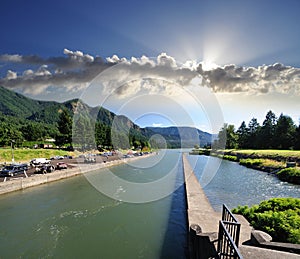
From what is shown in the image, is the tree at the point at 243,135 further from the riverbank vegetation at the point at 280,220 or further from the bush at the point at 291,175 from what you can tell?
the riverbank vegetation at the point at 280,220

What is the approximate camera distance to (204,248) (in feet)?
16.8

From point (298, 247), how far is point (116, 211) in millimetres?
8946

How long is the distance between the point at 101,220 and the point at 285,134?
51.9 meters

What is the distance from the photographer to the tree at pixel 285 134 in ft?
160

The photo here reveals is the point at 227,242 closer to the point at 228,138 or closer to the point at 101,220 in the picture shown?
A: the point at 101,220

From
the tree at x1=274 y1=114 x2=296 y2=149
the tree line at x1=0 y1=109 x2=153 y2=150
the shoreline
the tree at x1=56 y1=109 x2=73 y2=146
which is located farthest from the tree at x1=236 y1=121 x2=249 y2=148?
the shoreline

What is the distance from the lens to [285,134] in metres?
50.0

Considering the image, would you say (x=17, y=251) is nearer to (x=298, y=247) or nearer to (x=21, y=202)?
(x=21, y=202)

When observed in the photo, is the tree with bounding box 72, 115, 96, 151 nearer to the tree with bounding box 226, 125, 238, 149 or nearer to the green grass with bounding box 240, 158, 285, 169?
the green grass with bounding box 240, 158, 285, 169

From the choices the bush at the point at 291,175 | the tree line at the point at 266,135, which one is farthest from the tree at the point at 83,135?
the bush at the point at 291,175

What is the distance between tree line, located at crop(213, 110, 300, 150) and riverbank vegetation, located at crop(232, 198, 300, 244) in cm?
4580

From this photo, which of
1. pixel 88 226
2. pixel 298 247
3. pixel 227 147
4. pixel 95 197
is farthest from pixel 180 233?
pixel 227 147

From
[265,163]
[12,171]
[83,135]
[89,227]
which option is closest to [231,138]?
[265,163]

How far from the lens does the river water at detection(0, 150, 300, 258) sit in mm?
7316
